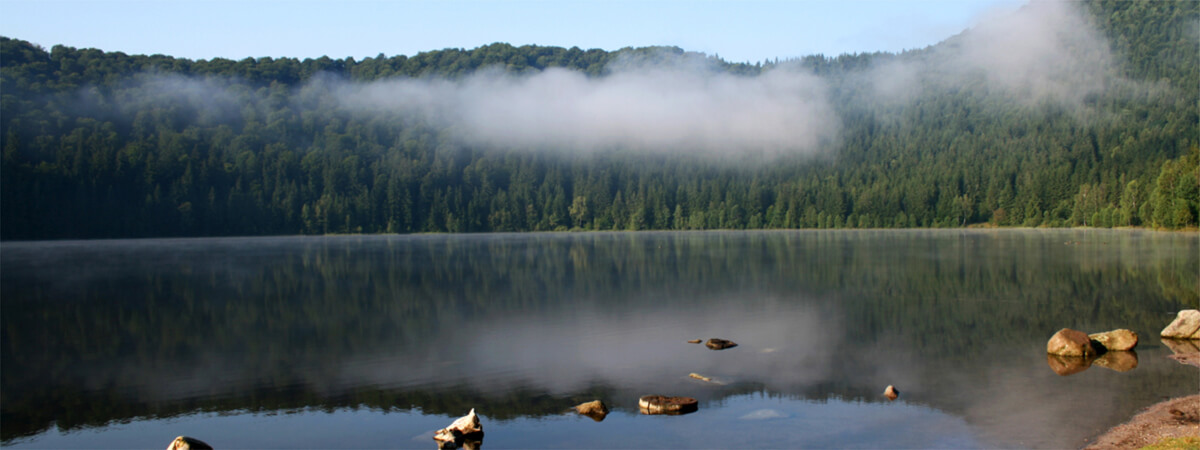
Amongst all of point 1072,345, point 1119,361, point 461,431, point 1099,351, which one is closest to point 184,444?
point 461,431

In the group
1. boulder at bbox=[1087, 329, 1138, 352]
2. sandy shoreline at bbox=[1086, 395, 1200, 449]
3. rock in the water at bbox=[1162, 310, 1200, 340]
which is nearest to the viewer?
sandy shoreline at bbox=[1086, 395, 1200, 449]

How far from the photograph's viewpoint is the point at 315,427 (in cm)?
2044

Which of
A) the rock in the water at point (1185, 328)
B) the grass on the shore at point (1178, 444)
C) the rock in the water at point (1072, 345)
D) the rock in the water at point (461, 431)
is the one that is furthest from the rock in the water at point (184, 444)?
the rock in the water at point (1185, 328)

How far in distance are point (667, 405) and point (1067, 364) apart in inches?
544

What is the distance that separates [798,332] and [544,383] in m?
13.1

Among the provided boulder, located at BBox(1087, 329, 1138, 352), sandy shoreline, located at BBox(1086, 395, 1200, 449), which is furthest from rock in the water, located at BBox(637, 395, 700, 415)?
boulder, located at BBox(1087, 329, 1138, 352)

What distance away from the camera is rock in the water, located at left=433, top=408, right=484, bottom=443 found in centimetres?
1865

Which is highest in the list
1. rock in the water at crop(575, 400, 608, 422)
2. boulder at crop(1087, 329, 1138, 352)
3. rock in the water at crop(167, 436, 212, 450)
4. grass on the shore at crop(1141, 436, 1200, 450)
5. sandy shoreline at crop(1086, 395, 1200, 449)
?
grass on the shore at crop(1141, 436, 1200, 450)

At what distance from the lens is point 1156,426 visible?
17.9 m

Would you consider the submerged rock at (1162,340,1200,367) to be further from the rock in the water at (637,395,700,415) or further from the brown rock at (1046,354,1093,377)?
the rock in the water at (637,395,700,415)

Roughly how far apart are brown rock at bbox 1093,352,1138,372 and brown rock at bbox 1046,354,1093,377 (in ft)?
1.26

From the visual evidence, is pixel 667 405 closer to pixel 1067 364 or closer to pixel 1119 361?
pixel 1067 364

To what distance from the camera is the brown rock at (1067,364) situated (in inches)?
961

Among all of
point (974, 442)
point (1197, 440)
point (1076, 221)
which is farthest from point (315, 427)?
point (1076, 221)
